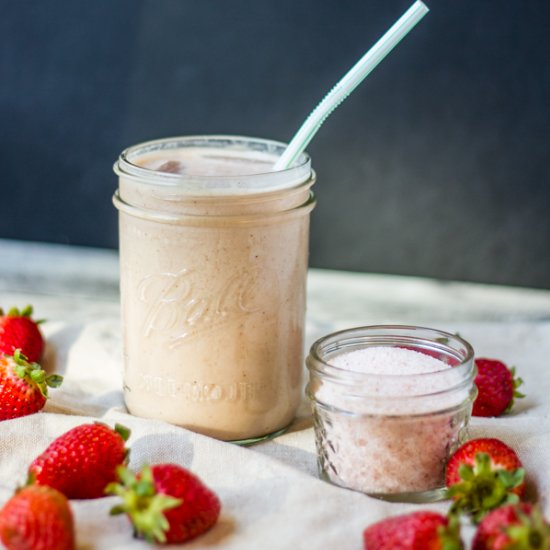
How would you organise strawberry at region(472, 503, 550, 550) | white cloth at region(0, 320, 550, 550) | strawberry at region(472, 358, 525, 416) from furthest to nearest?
strawberry at region(472, 358, 525, 416) → white cloth at region(0, 320, 550, 550) → strawberry at region(472, 503, 550, 550)

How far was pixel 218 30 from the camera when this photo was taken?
74.2 inches

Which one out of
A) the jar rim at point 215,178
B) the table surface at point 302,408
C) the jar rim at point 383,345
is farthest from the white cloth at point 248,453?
the jar rim at point 215,178

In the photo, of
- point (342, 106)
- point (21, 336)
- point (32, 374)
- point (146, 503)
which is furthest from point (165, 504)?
point (342, 106)

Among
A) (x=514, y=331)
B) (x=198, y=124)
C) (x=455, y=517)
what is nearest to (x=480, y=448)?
(x=455, y=517)

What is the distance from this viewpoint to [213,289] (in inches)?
48.5

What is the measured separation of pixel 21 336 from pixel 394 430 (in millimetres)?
664

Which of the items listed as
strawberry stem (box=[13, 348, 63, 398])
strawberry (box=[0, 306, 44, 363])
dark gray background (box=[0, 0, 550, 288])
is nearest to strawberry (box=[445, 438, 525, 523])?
strawberry stem (box=[13, 348, 63, 398])

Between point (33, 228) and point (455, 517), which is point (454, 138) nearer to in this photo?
point (33, 228)

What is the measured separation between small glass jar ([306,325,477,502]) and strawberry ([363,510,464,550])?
0.16 m

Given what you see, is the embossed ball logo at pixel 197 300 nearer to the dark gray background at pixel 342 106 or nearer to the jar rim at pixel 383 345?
the jar rim at pixel 383 345

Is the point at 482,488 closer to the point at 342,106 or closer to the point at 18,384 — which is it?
the point at 18,384

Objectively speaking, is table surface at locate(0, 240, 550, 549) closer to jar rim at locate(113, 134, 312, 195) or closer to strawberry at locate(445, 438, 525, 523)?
strawberry at locate(445, 438, 525, 523)

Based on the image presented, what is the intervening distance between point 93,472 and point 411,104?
1.04 m

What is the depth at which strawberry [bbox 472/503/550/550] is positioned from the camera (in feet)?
2.90
